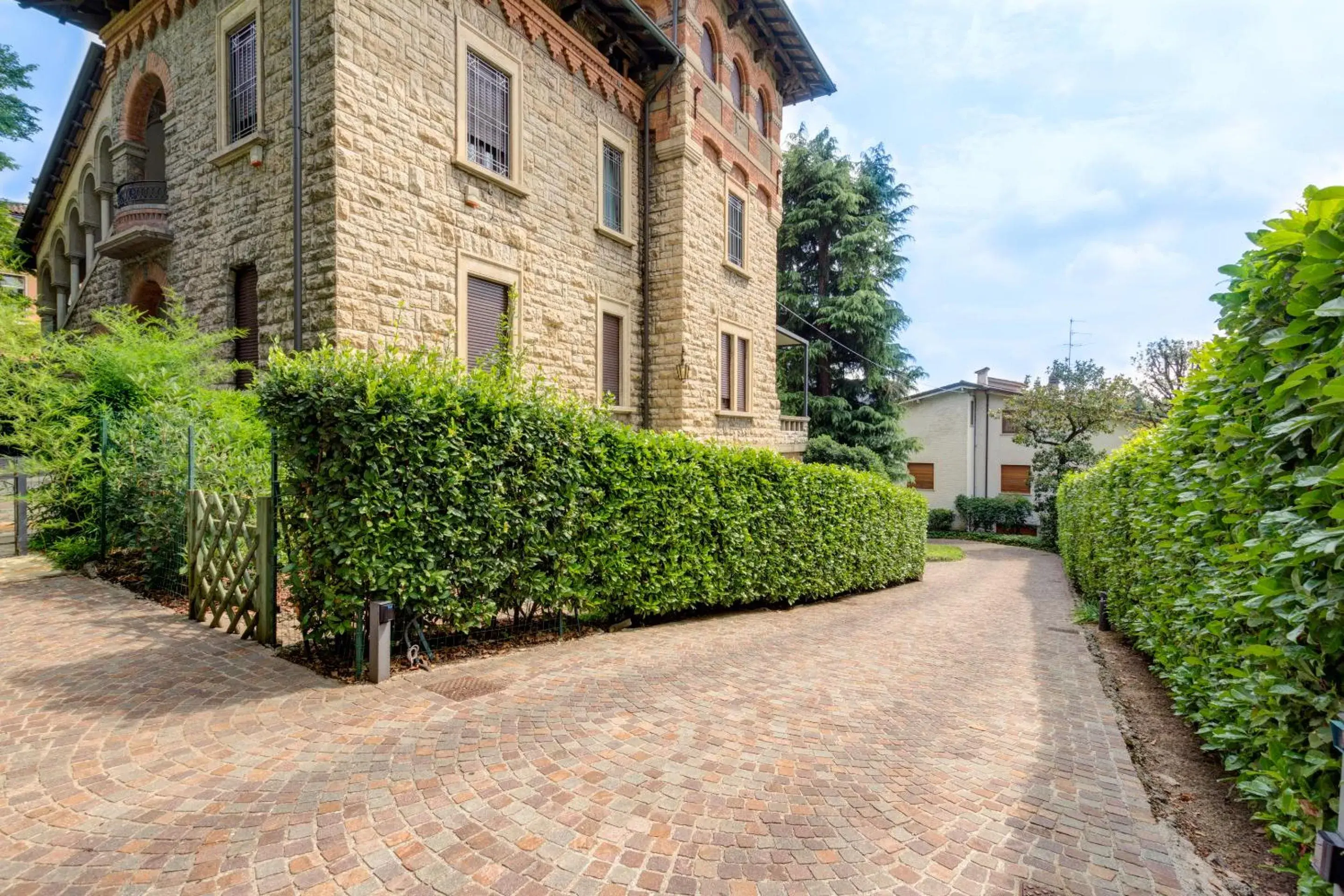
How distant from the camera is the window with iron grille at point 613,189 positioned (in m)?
12.5

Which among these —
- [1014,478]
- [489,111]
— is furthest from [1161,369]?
[489,111]

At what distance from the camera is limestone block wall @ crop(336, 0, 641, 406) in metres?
8.09

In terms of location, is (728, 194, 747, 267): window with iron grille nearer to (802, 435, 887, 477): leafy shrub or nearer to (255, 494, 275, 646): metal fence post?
(802, 435, 887, 477): leafy shrub

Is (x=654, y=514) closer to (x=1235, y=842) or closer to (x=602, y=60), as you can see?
(x=1235, y=842)

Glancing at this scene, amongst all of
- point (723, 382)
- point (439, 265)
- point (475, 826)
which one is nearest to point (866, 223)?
point (723, 382)

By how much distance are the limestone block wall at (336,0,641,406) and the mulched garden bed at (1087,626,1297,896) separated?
20.6 ft

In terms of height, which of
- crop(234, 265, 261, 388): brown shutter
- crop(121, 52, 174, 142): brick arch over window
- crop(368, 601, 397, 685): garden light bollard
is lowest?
crop(368, 601, 397, 685): garden light bollard

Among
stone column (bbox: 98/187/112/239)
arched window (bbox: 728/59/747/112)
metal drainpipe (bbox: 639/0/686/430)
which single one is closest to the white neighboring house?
arched window (bbox: 728/59/747/112)

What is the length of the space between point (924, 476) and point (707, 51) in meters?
26.8

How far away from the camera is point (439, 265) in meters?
9.18

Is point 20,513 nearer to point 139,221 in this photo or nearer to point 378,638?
point 139,221

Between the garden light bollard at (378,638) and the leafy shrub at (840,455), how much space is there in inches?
736

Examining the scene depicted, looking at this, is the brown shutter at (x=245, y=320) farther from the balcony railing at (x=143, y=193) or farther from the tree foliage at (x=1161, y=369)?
the tree foliage at (x=1161, y=369)

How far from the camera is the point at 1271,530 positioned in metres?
2.49
